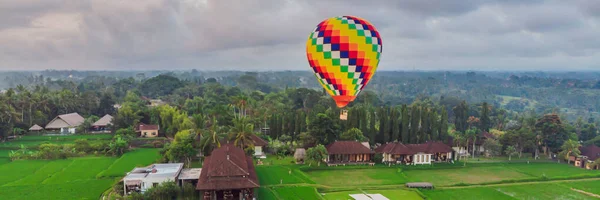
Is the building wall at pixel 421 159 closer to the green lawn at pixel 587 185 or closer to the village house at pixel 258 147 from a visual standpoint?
the green lawn at pixel 587 185

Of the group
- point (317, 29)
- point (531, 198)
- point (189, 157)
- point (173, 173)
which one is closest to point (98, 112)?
point (189, 157)

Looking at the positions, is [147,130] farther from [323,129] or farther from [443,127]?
[443,127]

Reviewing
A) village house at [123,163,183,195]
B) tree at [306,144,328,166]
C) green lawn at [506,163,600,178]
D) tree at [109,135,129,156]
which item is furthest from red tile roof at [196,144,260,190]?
green lawn at [506,163,600,178]

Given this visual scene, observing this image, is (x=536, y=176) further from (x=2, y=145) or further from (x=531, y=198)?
(x=2, y=145)

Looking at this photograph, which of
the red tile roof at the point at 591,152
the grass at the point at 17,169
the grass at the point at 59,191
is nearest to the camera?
the grass at the point at 59,191

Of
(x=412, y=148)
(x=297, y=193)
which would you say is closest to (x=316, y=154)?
(x=297, y=193)

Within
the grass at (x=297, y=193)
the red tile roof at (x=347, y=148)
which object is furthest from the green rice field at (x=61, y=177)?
the red tile roof at (x=347, y=148)
